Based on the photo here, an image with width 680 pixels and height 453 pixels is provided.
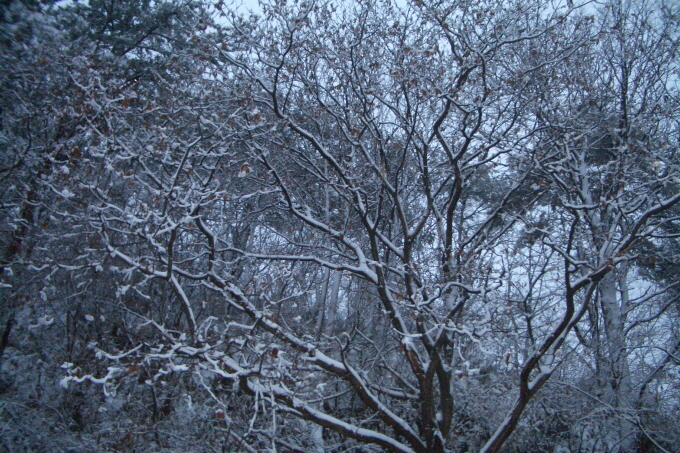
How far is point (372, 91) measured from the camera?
7.97 metres

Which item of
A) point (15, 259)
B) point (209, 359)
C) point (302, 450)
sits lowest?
point (302, 450)

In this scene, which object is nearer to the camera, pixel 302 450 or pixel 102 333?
pixel 302 450

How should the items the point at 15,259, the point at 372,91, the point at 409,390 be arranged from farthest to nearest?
the point at 409,390 < the point at 372,91 < the point at 15,259

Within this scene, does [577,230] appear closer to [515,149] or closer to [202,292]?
[515,149]

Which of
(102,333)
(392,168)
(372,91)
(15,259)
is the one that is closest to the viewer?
(15,259)

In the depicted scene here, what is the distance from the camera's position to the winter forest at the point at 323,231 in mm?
6184

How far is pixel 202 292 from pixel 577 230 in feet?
23.7

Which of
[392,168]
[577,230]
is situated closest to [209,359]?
[392,168]

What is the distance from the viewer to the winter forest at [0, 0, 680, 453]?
20.3 ft

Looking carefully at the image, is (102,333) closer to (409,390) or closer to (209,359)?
(209,359)

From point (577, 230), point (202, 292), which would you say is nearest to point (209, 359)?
point (202, 292)

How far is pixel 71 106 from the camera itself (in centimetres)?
652

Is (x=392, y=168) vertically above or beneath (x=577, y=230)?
above

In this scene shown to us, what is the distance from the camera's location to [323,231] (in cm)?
849
